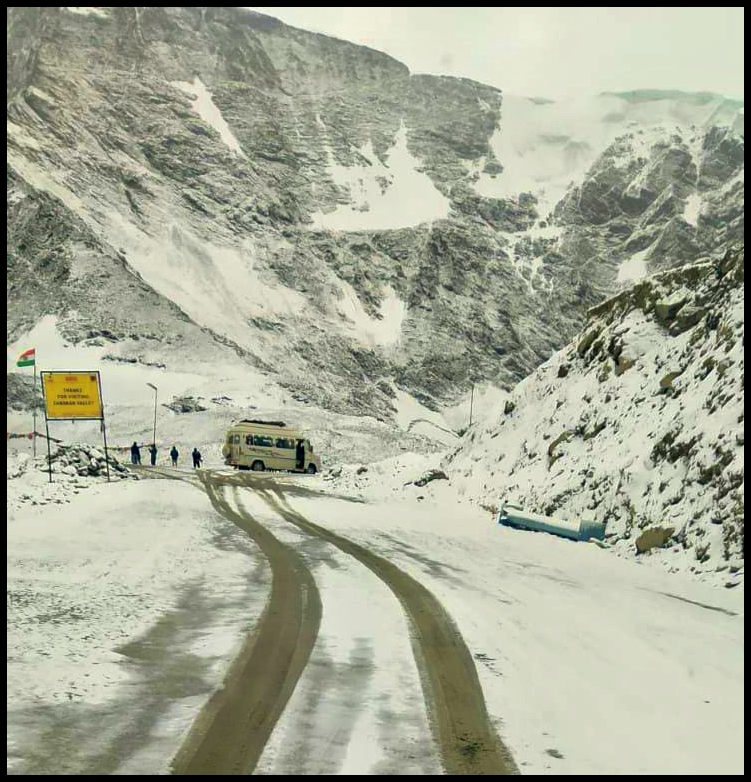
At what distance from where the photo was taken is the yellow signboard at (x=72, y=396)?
2450cm

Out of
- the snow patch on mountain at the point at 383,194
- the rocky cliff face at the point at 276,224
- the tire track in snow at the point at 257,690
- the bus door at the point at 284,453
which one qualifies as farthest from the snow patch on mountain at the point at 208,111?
the tire track in snow at the point at 257,690

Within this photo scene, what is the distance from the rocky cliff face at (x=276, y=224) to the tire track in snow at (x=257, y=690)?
81491mm

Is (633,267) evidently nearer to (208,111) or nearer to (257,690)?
(208,111)

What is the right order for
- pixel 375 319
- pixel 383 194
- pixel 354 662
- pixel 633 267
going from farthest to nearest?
pixel 633 267 < pixel 383 194 < pixel 375 319 < pixel 354 662

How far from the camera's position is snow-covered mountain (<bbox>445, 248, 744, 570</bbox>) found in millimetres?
14234

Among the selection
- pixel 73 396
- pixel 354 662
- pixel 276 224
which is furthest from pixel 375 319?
pixel 354 662

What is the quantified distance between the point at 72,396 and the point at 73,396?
0.11 ft

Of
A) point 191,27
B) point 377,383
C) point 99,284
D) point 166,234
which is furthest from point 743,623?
point 191,27

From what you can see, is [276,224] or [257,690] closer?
[257,690]

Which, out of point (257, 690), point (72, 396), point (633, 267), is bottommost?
point (257, 690)

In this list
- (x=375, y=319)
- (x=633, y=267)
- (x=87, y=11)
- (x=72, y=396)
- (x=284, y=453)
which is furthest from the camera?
(x=633, y=267)

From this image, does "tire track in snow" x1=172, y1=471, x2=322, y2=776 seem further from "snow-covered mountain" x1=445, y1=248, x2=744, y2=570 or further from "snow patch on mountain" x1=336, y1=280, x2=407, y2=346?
"snow patch on mountain" x1=336, y1=280, x2=407, y2=346

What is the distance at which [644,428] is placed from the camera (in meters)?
18.1

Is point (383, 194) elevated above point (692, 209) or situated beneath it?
situated beneath
